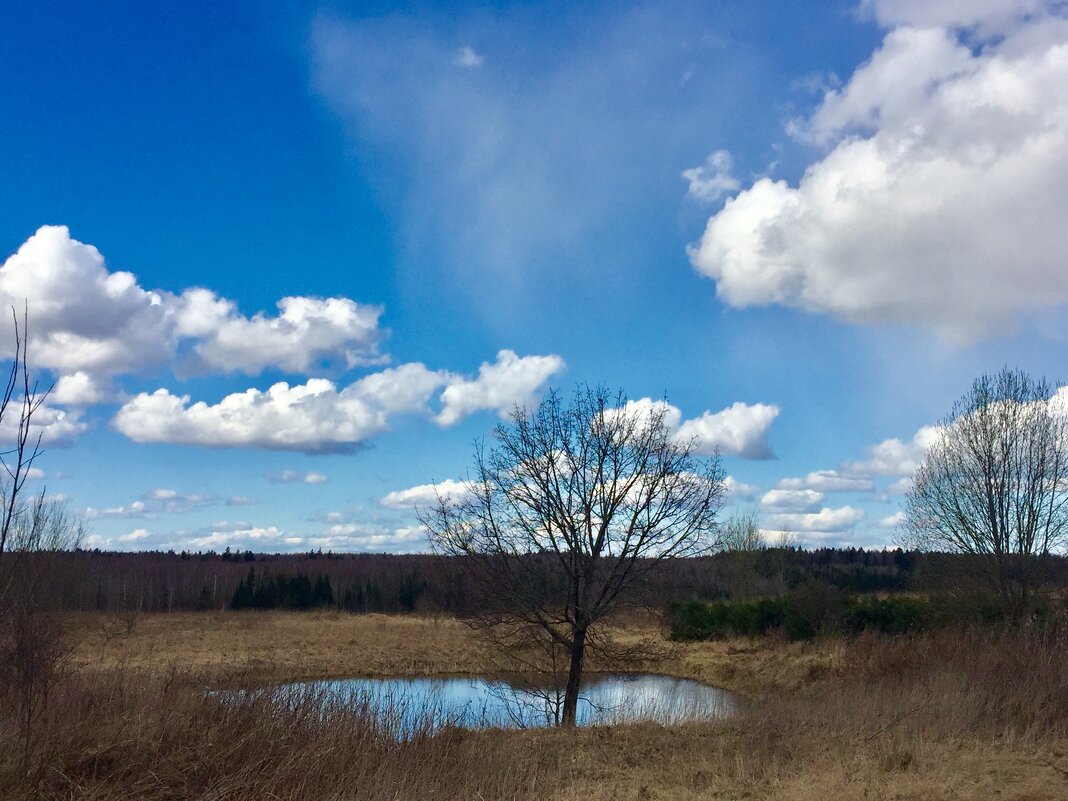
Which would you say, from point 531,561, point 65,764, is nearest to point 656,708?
point 531,561

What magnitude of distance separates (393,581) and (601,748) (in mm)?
79531

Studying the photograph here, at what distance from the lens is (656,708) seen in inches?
628

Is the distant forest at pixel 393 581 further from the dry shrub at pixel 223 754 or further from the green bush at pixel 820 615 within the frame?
the dry shrub at pixel 223 754

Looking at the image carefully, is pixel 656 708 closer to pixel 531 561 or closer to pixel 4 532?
pixel 531 561

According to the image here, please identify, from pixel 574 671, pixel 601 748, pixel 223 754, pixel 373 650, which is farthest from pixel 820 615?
pixel 223 754

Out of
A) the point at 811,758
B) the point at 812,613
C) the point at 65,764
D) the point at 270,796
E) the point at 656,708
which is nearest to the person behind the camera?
the point at 65,764

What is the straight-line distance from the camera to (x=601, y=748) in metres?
11.8

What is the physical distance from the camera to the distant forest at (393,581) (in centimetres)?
1970

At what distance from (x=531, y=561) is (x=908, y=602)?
18.1m

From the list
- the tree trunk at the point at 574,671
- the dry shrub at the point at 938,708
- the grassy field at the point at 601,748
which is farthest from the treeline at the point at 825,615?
the grassy field at the point at 601,748

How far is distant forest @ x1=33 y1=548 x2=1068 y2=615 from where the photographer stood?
19702 millimetres

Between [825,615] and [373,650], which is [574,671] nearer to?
[825,615]

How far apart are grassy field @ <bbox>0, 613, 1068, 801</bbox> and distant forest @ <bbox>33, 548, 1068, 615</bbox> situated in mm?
4779

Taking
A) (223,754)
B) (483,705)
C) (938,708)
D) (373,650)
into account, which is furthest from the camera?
(373,650)
